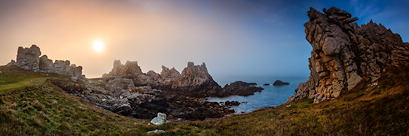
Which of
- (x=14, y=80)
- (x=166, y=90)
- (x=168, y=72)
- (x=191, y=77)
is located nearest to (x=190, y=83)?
(x=191, y=77)

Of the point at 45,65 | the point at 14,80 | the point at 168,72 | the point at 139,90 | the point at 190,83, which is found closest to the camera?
the point at 14,80

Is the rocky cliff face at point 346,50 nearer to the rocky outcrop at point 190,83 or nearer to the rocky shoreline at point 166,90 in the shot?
the rocky shoreline at point 166,90

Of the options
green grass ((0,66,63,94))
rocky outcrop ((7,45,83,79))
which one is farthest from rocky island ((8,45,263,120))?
green grass ((0,66,63,94))

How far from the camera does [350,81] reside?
21.4 meters

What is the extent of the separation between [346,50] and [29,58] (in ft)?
219

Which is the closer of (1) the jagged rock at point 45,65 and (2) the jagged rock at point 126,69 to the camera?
(1) the jagged rock at point 45,65

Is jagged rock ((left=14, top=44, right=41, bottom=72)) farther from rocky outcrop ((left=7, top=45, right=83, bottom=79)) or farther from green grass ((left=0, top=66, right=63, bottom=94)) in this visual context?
green grass ((left=0, top=66, right=63, bottom=94))

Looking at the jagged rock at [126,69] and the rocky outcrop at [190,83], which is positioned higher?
the jagged rock at [126,69]

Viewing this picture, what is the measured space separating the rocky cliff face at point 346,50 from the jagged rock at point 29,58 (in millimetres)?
63376

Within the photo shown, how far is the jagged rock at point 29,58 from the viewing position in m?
34.5

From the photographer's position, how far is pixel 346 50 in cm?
2248

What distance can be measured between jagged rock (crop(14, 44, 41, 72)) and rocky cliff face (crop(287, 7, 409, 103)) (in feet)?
208

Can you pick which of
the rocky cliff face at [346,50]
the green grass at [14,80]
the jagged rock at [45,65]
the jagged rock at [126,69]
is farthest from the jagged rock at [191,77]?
the rocky cliff face at [346,50]

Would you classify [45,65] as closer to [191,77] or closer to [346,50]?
[191,77]
